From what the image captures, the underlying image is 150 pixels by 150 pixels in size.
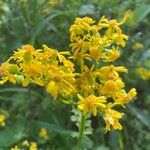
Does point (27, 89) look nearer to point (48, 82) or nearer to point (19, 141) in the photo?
point (19, 141)

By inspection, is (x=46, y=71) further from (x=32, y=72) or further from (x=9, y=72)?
(x=9, y=72)

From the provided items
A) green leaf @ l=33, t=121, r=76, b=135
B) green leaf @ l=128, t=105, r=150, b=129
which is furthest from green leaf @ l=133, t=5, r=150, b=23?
green leaf @ l=33, t=121, r=76, b=135

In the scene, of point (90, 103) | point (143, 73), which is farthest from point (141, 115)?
point (90, 103)

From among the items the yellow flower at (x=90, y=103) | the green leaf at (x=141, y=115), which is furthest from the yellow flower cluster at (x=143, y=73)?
the yellow flower at (x=90, y=103)

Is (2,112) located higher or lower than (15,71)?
higher

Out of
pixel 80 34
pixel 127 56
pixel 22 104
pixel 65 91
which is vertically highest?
pixel 127 56

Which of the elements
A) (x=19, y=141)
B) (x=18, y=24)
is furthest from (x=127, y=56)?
(x=19, y=141)

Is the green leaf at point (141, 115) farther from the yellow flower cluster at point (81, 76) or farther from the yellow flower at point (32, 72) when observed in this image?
the yellow flower at point (32, 72)
